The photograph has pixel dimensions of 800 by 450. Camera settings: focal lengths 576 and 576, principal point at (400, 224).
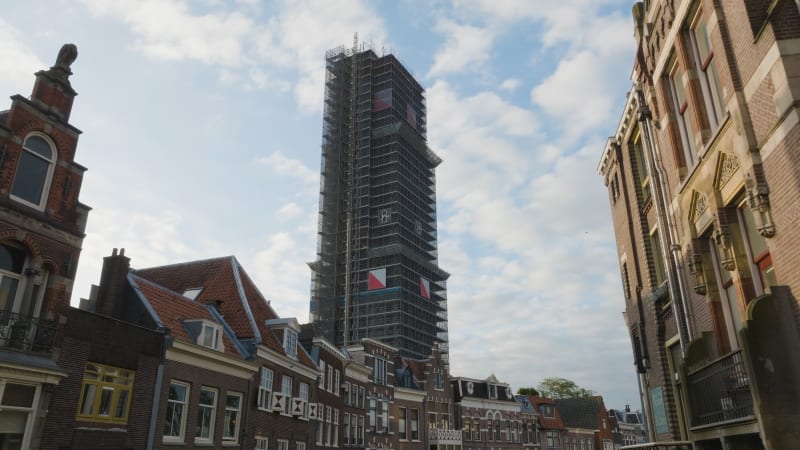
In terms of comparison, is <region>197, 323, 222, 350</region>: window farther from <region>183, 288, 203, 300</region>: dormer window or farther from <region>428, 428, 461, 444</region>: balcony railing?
<region>428, 428, 461, 444</region>: balcony railing

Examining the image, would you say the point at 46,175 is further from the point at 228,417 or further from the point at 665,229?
the point at 665,229

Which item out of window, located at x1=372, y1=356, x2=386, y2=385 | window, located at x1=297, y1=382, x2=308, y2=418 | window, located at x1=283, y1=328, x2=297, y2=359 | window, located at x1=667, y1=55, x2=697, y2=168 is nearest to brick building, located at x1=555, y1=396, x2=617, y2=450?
window, located at x1=372, y1=356, x2=386, y2=385

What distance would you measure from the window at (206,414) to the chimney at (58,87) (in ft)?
39.2

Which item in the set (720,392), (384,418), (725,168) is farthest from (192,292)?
(725,168)

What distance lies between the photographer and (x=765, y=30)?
902cm

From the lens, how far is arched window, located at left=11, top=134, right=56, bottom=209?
17.4 meters

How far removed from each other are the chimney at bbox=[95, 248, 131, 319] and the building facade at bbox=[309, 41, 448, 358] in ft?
219

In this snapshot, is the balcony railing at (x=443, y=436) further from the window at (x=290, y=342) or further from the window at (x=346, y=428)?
the window at (x=290, y=342)

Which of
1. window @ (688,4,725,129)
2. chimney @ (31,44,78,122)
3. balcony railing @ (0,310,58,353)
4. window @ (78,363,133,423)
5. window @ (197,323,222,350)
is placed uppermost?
chimney @ (31,44,78,122)

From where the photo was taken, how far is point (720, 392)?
10.3 metres

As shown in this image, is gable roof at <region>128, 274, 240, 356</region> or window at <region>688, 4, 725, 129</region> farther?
gable roof at <region>128, 274, 240, 356</region>

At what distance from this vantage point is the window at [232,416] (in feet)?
82.6

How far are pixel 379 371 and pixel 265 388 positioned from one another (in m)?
22.0

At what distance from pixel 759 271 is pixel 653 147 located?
6065mm
